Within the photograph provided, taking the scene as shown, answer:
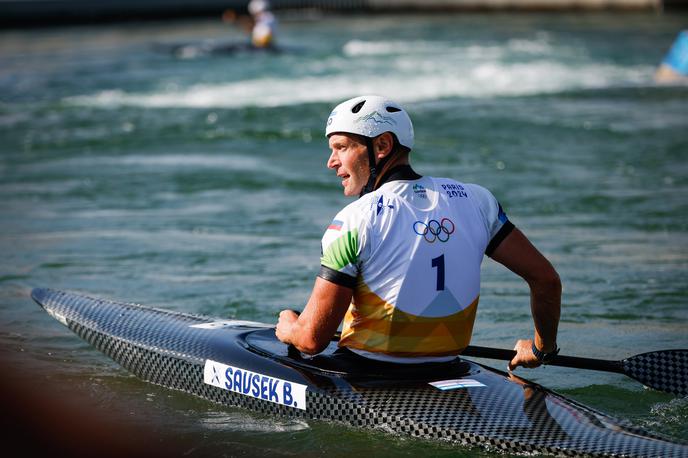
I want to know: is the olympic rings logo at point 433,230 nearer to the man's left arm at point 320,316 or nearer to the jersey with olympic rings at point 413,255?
the jersey with olympic rings at point 413,255

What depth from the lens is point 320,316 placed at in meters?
3.69

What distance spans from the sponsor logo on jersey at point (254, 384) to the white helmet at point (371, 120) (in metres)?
1.09

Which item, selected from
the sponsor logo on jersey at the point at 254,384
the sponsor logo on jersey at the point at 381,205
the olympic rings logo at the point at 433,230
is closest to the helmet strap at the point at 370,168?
the sponsor logo on jersey at the point at 381,205

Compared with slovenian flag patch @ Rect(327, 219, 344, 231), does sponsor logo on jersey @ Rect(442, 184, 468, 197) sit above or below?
above

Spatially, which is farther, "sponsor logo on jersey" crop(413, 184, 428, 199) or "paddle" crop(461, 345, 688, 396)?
"paddle" crop(461, 345, 688, 396)

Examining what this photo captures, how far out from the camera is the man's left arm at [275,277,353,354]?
3.64m

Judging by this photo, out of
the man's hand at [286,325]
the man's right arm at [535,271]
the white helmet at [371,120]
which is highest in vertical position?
the white helmet at [371,120]

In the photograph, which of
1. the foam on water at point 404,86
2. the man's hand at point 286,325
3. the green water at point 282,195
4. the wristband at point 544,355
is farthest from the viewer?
the foam on water at point 404,86

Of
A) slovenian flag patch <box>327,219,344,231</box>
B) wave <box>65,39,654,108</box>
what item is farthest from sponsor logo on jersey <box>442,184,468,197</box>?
wave <box>65,39,654,108</box>

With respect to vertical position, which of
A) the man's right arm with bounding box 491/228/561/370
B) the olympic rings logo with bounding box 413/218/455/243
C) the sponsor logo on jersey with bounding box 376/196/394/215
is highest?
the sponsor logo on jersey with bounding box 376/196/394/215

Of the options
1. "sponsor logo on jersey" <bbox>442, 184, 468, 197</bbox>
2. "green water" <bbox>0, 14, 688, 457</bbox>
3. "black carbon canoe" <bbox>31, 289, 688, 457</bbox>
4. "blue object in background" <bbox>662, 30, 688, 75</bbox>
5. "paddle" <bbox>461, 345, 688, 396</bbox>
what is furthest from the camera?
"blue object in background" <bbox>662, 30, 688, 75</bbox>

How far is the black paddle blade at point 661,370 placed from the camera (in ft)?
14.2

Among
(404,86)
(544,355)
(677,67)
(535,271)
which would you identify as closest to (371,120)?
(535,271)

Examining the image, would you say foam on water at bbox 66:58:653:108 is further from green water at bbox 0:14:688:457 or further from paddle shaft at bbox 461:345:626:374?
paddle shaft at bbox 461:345:626:374
